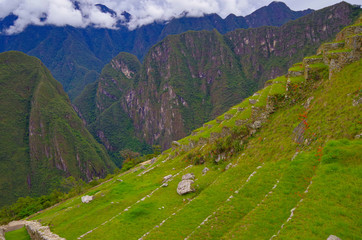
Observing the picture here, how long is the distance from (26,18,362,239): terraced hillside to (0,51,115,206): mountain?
5160 inches

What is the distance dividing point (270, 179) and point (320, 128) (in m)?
4.46

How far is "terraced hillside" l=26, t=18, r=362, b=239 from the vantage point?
7.86 metres

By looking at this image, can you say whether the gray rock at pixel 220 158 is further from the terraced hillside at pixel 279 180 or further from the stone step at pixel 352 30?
the stone step at pixel 352 30

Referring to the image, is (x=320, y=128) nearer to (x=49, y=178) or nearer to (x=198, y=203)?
(x=198, y=203)

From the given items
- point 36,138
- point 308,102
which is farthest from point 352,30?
point 36,138

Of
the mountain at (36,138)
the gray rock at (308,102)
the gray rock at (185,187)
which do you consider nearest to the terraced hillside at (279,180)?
the gray rock at (308,102)

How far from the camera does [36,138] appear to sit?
469ft

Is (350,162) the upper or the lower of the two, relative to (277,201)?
upper

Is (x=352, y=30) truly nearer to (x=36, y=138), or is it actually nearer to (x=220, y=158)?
(x=220, y=158)

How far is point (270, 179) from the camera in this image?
38.3ft

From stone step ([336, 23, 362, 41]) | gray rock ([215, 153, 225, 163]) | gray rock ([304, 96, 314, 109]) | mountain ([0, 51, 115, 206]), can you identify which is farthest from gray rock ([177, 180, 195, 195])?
mountain ([0, 51, 115, 206])

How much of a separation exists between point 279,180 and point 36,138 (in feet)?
562

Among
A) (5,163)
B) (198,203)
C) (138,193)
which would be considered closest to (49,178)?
(5,163)

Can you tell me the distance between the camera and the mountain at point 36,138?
123 m
